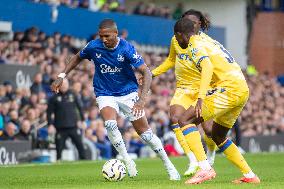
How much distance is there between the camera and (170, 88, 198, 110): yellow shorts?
52.4 ft

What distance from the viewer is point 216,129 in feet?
45.6

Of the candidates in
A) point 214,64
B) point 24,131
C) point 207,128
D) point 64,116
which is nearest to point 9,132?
point 24,131

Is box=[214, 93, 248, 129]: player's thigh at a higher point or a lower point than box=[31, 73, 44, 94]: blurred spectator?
higher

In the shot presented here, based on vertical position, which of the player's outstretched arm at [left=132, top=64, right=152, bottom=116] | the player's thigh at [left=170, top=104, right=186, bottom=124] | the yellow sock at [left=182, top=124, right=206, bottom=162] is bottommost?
the yellow sock at [left=182, top=124, right=206, bottom=162]

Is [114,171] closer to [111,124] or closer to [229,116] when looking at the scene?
[111,124]

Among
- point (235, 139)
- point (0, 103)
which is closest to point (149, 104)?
point (235, 139)

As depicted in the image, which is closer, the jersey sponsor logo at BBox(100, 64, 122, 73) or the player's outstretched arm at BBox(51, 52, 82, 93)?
the player's outstretched arm at BBox(51, 52, 82, 93)

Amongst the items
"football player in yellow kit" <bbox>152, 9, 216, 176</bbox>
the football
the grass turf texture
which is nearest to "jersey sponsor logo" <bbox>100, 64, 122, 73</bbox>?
"football player in yellow kit" <bbox>152, 9, 216, 176</bbox>

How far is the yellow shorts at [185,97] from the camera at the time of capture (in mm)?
15962

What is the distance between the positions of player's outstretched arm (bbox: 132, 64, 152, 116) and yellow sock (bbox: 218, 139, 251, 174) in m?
1.23

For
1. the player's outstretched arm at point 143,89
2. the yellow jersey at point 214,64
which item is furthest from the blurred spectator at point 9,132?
the yellow jersey at point 214,64

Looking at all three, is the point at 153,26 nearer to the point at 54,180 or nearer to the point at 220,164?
the point at 220,164

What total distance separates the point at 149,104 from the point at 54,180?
15.1 m

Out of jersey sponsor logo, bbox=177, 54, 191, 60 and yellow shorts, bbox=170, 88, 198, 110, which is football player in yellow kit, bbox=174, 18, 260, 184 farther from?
yellow shorts, bbox=170, 88, 198, 110
